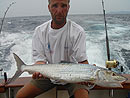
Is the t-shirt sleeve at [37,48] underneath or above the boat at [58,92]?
above

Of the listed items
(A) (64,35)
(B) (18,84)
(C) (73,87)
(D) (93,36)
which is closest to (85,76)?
(C) (73,87)

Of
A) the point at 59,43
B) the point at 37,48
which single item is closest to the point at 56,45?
the point at 59,43

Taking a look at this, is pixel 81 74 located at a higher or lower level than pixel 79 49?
lower

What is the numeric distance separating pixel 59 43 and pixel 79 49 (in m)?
0.27

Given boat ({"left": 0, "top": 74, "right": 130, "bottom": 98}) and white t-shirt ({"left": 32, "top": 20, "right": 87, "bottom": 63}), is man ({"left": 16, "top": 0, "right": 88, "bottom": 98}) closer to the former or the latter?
white t-shirt ({"left": 32, "top": 20, "right": 87, "bottom": 63})

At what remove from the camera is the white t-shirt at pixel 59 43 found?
204 cm

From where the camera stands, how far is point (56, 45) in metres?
2.07

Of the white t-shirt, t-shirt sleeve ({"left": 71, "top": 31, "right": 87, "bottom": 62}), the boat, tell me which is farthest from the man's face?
the boat

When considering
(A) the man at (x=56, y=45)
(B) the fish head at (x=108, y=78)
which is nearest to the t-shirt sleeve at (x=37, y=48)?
(A) the man at (x=56, y=45)

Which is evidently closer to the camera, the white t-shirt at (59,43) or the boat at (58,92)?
the white t-shirt at (59,43)

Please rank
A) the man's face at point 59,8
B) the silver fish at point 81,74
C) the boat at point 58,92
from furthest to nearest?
1. the boat at point 58,92
2. the man's face at point 59,8
3. the silver fish at point 81,74

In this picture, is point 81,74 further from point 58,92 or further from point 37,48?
point 58,92

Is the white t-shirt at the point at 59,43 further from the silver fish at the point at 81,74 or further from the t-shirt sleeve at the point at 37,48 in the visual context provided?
the silver fish at the point at 81,74

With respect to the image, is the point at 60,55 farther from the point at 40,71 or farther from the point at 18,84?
the point at 18,84
